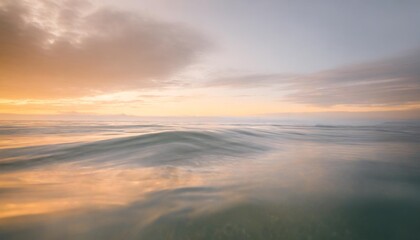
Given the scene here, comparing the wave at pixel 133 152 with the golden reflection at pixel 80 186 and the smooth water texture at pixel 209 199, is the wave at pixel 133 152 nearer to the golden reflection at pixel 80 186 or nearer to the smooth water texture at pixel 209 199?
the smooth water texture at pixel 209 199

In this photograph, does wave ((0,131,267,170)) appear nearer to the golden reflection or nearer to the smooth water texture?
the smooth water texture

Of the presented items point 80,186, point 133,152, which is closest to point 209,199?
point 80,186

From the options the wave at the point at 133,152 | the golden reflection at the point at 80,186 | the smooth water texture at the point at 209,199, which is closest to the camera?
the smooth water texture at the point at 209,199

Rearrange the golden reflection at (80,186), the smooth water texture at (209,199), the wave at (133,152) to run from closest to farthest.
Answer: the smooth water texture at (209,199)
the golden reflection at (80,186)
the wave at (133,152)

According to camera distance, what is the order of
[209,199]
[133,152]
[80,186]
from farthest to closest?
[133,152] → [80,186] → [209,199]

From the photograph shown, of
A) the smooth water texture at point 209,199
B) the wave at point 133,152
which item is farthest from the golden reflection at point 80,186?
the wave at point 133,152

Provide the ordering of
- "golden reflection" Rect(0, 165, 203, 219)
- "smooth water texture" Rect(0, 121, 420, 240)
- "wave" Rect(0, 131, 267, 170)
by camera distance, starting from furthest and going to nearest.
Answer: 1. "wave" Rect(0, 131, 267, 170)
2. "golden reflection" Rect(0, 165, 203, 219)
3. "smooth water texture" Rect(0, 121, 420, 240)

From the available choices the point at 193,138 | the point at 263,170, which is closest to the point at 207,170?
the point at 263,170

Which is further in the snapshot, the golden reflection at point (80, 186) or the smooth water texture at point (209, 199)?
the golden reflection at point (80, 186)

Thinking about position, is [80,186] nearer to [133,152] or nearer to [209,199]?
[209,199]

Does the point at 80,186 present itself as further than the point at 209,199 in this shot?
Yes

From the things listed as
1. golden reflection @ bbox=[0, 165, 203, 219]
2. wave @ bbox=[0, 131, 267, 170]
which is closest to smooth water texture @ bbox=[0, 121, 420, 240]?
golden reflection @ bbox=[0, 165, 203, 219]

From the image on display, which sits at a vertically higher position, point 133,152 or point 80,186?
point 133,152

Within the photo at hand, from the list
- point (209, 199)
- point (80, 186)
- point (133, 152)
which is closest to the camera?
point (209, 199)
